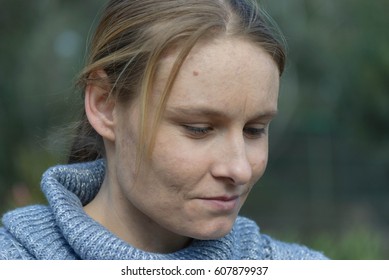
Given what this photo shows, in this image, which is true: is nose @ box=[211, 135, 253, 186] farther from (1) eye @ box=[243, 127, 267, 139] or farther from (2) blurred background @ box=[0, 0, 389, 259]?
(2) blurred background @ box=[0, 0, 389, 259]

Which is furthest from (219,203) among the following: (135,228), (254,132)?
(135,228)

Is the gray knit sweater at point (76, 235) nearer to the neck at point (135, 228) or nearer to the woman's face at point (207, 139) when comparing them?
the neck at point (135, 228)

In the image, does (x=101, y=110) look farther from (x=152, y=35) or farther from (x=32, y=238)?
(x=32, y=238)

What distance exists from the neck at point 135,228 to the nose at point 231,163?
1.18 feet

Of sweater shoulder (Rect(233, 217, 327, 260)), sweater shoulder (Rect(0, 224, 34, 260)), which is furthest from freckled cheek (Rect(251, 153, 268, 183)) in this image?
sweater shoulder (Rect(0, 224, 34, 260))

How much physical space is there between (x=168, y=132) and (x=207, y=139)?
110 millimetres

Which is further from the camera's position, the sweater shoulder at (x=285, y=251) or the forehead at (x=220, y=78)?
the sweater shoulder at (x=285, y=251)

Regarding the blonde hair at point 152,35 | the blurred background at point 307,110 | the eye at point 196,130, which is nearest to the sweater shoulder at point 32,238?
the blonde hair at point 152,35

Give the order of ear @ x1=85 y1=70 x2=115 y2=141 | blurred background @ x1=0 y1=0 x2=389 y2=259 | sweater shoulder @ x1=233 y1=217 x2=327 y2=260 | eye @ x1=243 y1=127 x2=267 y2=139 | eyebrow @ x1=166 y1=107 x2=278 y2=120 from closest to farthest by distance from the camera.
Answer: eyebrow @ x1=166 y1=107 x2=278 y2=120, eye @ x1=243 y1=127 x2=267 y2=139, ear @ x1=85 y1=70 x2=115 y2=141, sweater shoulder @ x1=233 y1=217 x2=327 y2=260, blurred background @ x1=0 y1=0 x2=389 y2=259

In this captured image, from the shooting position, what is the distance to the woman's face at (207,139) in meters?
2.09

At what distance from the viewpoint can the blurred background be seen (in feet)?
36.6

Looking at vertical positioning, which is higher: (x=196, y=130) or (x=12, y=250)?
(x=196, y=130)

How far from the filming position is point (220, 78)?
2098mm

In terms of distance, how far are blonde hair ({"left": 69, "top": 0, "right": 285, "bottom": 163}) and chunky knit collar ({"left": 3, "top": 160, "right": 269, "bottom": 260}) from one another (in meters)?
0.30
